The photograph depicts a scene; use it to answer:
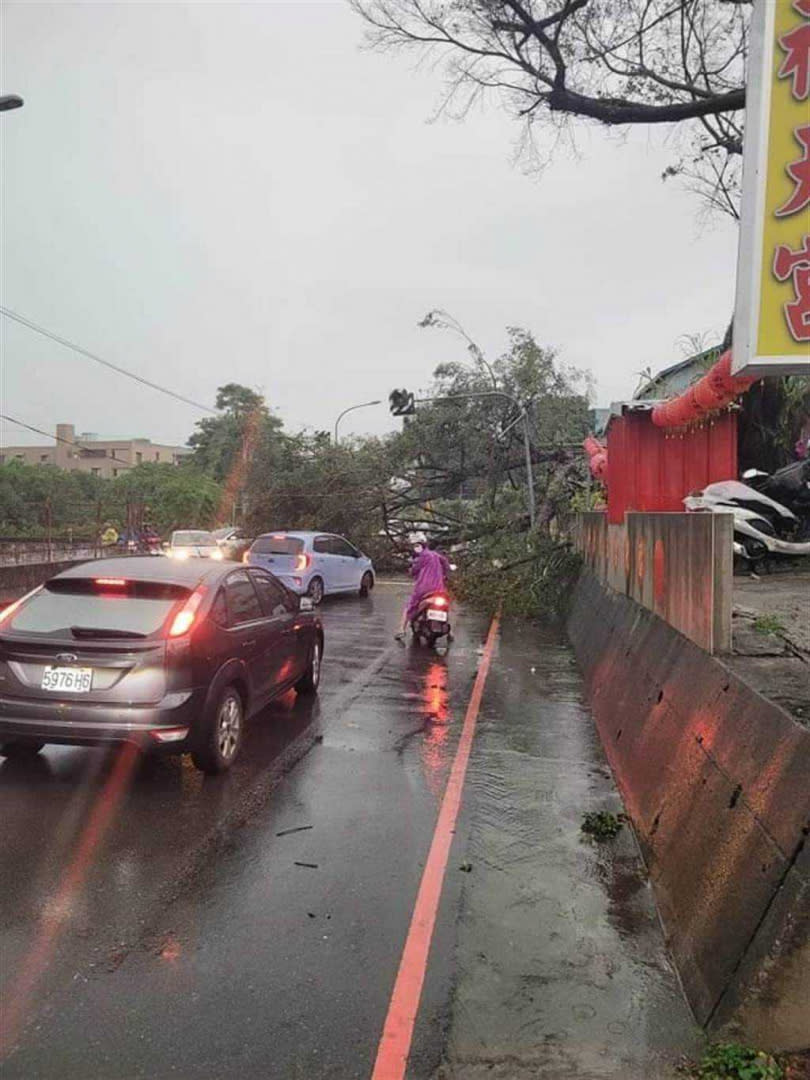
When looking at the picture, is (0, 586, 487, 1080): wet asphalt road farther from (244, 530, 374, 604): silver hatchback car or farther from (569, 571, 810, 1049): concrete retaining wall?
(244, 530, 374, 604): silver hatchback car

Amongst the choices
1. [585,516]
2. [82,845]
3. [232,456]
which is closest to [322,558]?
[585,516]

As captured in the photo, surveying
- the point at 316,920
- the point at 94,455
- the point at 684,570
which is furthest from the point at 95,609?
the point at 94,455

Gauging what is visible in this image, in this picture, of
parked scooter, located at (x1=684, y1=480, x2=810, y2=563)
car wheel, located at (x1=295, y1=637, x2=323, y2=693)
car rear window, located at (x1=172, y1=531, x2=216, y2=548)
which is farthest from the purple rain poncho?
car rear window, located at (x1=172, y1=531, x2=216, y2=548)

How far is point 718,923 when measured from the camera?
3.25 m

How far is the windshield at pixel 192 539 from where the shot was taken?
30000 mm

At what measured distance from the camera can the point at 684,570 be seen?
577 centimetres

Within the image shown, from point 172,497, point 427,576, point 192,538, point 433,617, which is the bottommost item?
point 433,617

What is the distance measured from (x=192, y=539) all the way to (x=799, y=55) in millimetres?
28768

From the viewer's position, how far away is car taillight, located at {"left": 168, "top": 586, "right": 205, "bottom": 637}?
18.7 ft

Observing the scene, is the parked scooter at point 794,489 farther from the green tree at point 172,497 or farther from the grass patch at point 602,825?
the green tree at point 172,497

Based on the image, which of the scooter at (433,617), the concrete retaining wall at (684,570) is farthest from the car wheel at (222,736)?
the scooter at (433,617)

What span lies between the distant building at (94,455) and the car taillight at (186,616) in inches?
3241

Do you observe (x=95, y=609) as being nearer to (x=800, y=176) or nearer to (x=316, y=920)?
(x=316, y=920)

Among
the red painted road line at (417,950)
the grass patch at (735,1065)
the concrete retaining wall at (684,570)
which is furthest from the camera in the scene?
the concrete retaining wall at (684,570)
